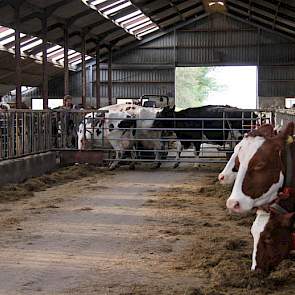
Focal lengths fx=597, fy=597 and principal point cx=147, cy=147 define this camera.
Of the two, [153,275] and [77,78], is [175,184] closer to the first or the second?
[153,275]

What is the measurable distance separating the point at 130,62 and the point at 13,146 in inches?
862

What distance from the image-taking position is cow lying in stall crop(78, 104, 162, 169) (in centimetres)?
1366

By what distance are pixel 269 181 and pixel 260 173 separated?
3.1 inches

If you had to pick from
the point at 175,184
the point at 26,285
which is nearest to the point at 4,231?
the point at 26,285

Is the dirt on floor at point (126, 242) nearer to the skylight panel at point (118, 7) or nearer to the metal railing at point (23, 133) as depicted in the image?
the metal railing at point (23, 133)

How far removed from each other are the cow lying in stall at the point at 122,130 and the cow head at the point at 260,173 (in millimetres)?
9536

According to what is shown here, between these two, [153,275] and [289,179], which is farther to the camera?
[153,275]

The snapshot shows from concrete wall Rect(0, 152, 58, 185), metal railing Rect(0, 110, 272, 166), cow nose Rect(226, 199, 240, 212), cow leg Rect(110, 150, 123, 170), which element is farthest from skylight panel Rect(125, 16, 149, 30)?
cow nose Rect(226, 199, 240, 212)

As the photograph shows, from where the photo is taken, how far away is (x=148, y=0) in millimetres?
24297

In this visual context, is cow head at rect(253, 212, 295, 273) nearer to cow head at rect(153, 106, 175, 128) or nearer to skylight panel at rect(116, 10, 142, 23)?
cow head at rect(153, 106, 175, 128)

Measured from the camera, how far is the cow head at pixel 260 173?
3.77 metres

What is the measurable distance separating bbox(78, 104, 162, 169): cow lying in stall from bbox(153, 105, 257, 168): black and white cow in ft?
0.99

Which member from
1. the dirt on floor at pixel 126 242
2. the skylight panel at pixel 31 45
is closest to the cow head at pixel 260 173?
the dirt on floor at pixel 126 242

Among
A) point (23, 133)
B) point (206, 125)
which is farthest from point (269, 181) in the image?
point (206, 125)
